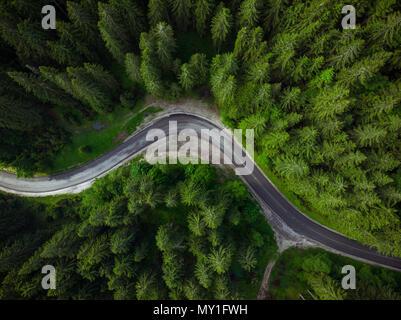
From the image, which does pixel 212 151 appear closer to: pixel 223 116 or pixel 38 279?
pixel 223 116

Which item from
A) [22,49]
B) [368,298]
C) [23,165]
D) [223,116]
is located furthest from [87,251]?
[368,298]

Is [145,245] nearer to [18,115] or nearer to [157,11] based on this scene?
[18,115]

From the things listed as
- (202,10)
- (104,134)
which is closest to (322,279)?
(202,10)

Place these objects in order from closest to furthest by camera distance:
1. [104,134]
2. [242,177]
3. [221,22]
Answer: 1. [221,22]
2. [242,177]
3. [104,134]

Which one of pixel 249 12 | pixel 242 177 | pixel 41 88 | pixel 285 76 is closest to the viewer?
pixel 249 12

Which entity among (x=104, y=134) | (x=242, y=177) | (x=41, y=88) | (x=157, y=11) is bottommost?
(x=242, y=177)

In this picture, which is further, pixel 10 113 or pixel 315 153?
pixel 10 113
